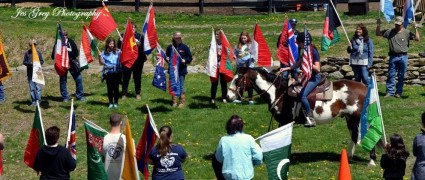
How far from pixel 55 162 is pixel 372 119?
19.3 ft

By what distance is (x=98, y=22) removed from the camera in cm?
2522

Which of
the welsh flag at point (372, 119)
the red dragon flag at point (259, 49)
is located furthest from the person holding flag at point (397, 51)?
the welsh flag at point (372, 119)

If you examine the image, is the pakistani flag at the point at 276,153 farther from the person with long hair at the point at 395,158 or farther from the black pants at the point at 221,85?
the black pants at the point at 221,85

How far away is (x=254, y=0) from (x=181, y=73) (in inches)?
679

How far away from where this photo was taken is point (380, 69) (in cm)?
2772

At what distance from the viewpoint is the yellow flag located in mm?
15461

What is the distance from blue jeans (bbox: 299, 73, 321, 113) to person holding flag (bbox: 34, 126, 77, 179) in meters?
6.57

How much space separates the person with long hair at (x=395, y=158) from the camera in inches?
568

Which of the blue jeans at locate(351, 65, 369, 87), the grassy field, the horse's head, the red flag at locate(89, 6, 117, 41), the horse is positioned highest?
the red flag at locate(89, 6, 117, 41)

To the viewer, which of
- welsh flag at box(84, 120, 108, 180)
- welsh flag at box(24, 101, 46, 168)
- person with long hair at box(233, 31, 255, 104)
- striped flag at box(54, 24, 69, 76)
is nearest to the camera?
welsh flag at box(84, 120, 108, 180)

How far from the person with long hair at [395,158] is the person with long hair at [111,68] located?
1112 centimetres

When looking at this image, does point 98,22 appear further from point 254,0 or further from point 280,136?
point 254,0

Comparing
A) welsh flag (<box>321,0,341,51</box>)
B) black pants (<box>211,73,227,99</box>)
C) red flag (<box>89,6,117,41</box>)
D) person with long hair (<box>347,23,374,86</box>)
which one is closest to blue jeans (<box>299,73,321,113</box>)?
welsh flag (<box>321,0,341,51</box>)

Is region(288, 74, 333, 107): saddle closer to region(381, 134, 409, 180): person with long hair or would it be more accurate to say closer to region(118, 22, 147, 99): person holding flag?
region(381, 134, 409, 180): person with long hair
